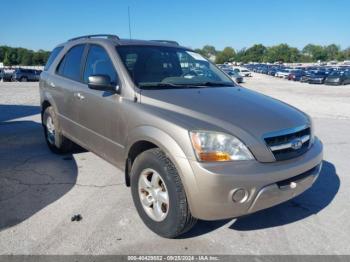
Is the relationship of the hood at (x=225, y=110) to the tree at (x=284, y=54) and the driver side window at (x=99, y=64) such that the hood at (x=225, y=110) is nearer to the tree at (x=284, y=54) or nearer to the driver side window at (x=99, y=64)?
the driver side window at (x=99, y=64)

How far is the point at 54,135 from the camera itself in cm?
542

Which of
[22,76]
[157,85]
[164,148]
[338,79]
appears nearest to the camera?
[164,148]

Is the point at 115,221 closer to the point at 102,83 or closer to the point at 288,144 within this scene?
the point at 102,83

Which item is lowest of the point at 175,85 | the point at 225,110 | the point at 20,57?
the point at 225,110

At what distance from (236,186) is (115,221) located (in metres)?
1.43

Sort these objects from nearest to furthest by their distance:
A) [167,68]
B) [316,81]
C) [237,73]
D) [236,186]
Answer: [236,186], [167,68], [316,81], [237,73]

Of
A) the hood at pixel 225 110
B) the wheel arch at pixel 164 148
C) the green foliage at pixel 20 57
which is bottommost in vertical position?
the wheel arch at pixel 164 148

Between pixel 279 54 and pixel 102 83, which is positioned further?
pixel 279 54

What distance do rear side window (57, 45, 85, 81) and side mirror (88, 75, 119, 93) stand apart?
1130 mm

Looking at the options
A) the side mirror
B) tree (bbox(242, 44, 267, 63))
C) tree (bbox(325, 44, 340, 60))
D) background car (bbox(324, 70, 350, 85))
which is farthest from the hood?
tree (bbox(325, 44, 340, 60))

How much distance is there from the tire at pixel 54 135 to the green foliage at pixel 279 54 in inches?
5595

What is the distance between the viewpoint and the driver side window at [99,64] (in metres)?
3.73

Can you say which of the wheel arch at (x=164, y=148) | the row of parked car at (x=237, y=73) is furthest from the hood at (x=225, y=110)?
the row of parked car at (x=237, y=73)

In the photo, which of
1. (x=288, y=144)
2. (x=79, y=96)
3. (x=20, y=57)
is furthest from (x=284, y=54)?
(x=288, y=144)
